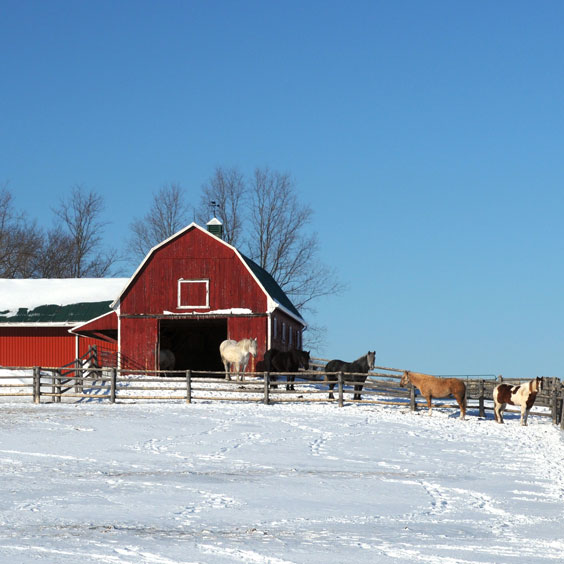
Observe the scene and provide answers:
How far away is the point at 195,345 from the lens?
134ft

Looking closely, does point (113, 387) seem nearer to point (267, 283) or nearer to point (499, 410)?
point (267, 283)

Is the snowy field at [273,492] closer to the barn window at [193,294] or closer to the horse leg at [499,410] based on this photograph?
the horse leg at [499,410]

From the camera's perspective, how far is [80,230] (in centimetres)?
5709

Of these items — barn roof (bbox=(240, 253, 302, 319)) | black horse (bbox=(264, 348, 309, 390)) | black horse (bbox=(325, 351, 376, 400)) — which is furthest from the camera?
barn roof (bbox=(240, 253, 302, 319))

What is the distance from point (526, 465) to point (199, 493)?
21.5 ft

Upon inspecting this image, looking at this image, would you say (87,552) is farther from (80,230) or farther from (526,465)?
(80,230)

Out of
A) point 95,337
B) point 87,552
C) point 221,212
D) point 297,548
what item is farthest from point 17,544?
point 221,212

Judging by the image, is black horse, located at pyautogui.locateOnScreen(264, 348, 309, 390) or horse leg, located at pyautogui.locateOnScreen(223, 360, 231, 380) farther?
horse leg, located at pyautogui.locateOnScreen(223, 360, 231, 380)

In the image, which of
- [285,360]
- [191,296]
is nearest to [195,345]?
[191,296]

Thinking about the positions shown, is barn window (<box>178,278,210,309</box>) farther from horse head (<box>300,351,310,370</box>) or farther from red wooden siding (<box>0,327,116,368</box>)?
red wooden siding (<box>0,327,116,368</box>)

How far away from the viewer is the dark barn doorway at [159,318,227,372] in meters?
39.6

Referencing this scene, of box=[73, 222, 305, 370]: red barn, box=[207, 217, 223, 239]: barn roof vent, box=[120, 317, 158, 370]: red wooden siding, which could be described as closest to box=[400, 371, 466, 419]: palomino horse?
box=[73, 222, 305, 370]: red barn

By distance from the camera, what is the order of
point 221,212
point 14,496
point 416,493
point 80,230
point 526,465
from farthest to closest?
point 80,230
point 221,212
point 526,465
point 416,493
point 14,496

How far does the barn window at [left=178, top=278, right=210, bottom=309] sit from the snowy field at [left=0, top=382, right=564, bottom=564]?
12.3 metres
